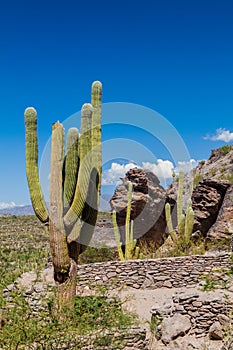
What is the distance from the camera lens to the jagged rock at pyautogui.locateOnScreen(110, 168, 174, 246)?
52.9 ft

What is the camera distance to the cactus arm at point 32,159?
7035mm

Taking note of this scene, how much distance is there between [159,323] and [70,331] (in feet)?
7.56

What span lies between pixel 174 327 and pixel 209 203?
8.59 metres

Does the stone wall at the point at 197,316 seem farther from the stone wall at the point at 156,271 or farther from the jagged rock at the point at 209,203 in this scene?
the jagged rock at the point at 209,203

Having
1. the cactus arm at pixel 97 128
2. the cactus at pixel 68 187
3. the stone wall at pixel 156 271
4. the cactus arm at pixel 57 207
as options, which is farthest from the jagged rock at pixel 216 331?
the stone wall at pixel 156 271

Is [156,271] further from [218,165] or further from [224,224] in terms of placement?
[218,165]

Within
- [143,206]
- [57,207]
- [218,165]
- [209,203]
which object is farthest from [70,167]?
[218,165]

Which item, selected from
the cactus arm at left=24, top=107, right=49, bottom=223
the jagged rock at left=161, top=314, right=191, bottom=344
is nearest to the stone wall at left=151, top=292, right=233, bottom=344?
the jagged rock at left=161, top=314, right=191, bottom=344

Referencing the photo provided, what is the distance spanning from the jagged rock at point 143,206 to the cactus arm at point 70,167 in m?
9.19

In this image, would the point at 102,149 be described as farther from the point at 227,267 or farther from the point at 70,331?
the point at 227,267

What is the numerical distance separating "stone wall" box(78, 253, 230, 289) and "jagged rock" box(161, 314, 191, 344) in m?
4.07

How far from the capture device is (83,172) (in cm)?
682

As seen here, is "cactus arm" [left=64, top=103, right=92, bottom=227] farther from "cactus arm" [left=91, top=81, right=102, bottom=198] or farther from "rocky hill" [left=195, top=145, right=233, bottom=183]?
"rocky hill" [left=195, top=145, right=233, bottom=183]

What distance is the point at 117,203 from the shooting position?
16.2 m
